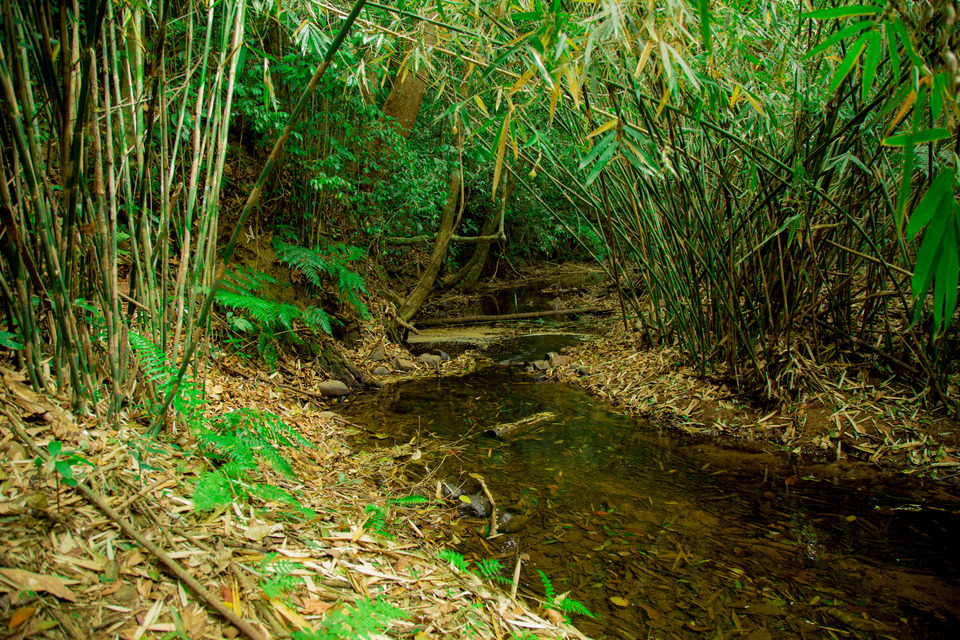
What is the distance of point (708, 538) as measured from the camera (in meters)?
1.75

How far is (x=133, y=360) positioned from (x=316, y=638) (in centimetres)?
97

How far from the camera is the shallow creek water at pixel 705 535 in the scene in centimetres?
136

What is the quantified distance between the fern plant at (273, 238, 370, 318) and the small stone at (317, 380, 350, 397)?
2.27 ft

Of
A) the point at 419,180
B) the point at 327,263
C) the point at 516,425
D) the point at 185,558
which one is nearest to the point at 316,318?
the point at 327,263

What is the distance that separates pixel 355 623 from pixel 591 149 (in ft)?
4.59

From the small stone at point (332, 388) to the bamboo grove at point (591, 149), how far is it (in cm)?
117

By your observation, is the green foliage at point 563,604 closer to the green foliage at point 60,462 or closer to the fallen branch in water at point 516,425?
the green foliage at point 60,462

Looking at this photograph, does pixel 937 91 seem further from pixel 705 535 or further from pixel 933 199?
pixel 705 535

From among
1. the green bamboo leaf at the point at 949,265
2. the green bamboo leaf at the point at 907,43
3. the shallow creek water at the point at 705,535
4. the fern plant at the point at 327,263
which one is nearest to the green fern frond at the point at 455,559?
the shallow creek water at the point at 705,535

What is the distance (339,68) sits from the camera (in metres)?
3.41

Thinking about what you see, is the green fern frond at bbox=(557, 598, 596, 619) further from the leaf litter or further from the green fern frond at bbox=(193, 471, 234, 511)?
the green fern frond at bbox=(193, 471, 234, 511)

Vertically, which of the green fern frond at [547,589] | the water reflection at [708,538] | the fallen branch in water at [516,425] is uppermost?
the green fern frond at [547,589]

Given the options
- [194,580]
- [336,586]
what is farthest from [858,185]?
[194,580]

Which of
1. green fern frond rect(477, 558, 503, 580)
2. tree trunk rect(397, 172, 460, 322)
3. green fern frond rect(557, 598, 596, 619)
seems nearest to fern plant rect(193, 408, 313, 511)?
green fern frond rect(477, 558, 503, 580)
